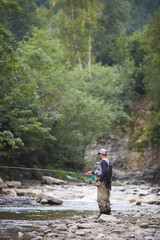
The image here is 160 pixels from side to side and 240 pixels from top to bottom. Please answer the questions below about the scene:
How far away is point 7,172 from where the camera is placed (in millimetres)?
17969

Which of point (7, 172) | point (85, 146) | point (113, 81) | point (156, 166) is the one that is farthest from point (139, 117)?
point (7, 172)

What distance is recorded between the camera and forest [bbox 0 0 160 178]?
52.7 feet

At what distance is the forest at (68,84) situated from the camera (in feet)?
52.7

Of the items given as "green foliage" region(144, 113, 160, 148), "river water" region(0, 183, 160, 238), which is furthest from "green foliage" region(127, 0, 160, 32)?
"river water" region(0, 183, 160, 238)

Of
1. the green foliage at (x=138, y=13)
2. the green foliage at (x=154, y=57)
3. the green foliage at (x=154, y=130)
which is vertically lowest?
the green foliage at (x=154, y=130)

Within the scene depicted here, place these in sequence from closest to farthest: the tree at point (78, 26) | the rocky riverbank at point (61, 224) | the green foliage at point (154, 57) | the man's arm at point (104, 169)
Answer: the rocky riverbank at point (61, 224) < the man's arm at point (104, 169) < the green foliage at point (154, 57) < the tree at point (78, 26)

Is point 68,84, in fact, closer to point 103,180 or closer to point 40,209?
point 40,209

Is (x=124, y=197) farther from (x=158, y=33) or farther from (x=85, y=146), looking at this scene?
(x=158, y=33)

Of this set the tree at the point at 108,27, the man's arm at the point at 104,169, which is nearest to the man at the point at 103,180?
the man's arm at the point at 104,169

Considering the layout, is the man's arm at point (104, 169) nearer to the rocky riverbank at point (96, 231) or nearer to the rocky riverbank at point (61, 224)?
the rocky riverbank at point (61, 224)

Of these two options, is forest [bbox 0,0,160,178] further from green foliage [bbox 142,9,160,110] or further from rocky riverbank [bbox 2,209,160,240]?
rocky riverbank [bbox 2,209,160,240]

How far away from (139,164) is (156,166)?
258 cm

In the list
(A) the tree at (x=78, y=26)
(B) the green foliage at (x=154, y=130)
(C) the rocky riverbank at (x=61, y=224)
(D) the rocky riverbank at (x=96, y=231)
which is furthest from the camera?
(A) the tree at (x=78, y=26)

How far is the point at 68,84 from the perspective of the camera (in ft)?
85.1
